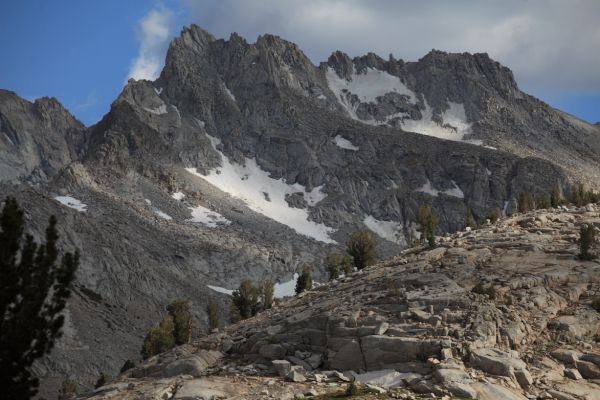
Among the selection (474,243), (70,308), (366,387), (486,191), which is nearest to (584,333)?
(366,387)

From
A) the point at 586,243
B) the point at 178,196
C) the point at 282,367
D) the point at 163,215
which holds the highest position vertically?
the point at 178,196

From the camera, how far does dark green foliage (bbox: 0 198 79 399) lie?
20.4 meters

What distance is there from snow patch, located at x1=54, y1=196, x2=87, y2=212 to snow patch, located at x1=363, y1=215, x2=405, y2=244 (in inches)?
2994

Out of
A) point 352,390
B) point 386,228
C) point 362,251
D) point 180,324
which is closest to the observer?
point 352,390

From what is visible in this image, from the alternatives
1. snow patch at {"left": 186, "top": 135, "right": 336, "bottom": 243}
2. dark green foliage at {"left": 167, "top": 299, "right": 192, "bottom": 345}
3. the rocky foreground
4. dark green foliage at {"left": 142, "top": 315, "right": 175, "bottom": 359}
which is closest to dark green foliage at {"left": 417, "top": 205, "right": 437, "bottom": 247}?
the rocky foreground

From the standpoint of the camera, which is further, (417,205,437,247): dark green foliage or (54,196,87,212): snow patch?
(54,196,87,212): snow patch

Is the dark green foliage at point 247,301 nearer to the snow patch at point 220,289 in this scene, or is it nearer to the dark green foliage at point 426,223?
the dark green foliage at point 426,223

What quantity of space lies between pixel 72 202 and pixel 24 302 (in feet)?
412

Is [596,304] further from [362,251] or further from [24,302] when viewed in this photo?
[362,251]

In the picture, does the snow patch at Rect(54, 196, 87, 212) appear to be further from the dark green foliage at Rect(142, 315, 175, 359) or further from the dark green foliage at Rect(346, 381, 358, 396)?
the dark green foliage at Rect(346, 381, 358, 396)

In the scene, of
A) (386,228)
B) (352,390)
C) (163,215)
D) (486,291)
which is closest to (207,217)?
(163,215)

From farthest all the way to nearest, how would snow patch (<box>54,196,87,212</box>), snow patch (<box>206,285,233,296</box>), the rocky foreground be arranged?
1. snow patch (<box>54,196,87,212</box>)
2. snow patch (<box>206,285,233,296</box>)
3. the rocky foreground

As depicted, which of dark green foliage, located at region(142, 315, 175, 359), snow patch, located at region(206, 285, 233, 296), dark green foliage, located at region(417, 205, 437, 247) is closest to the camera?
dark green foliage, located at region(417, 205, 437, 247)

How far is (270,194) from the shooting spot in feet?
626
